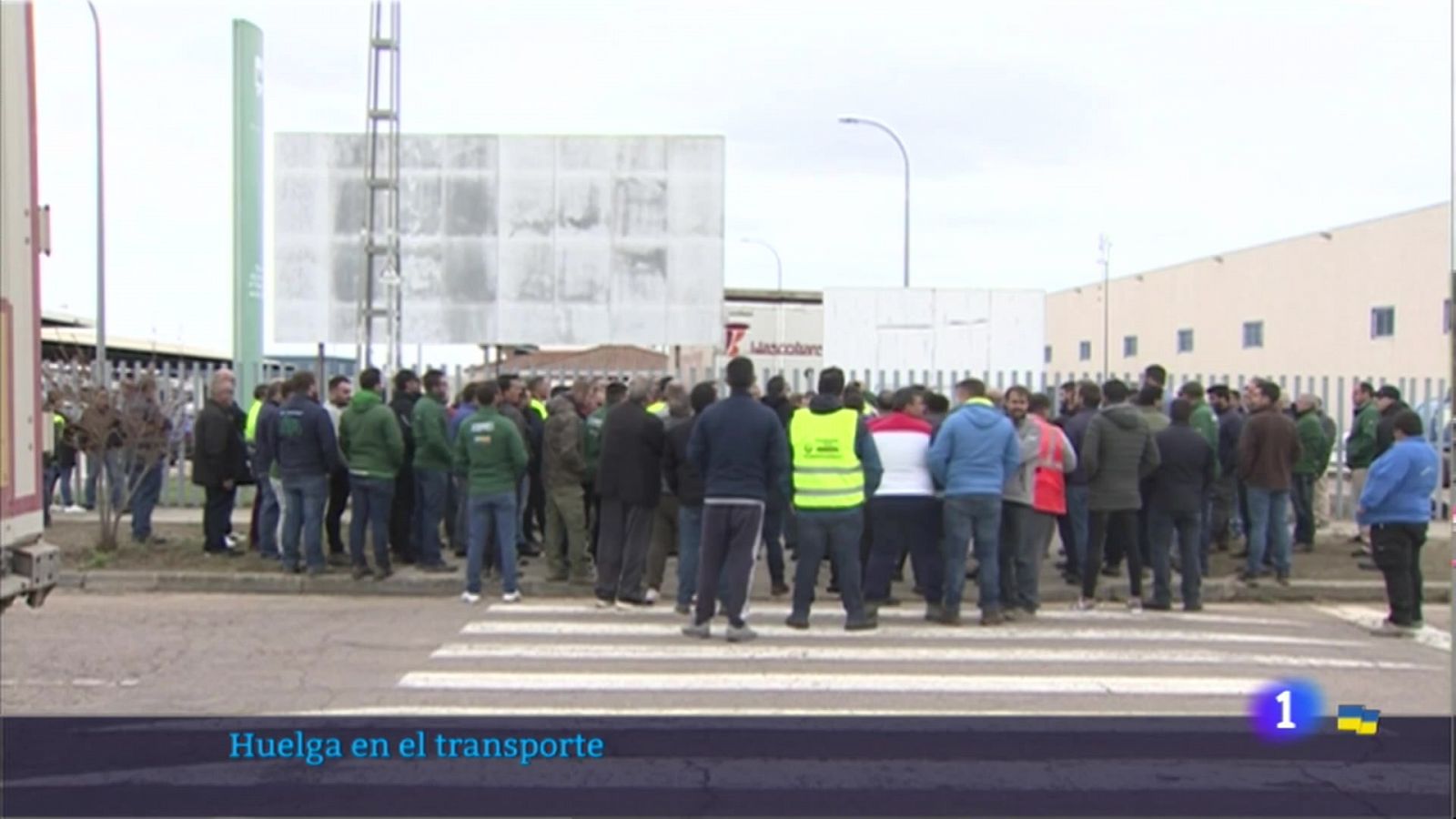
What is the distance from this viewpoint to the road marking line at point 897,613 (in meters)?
10.9

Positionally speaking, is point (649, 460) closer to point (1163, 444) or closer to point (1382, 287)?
point (1163, 444)

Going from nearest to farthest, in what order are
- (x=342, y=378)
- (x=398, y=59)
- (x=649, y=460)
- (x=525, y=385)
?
(x=649, y=460)
(x=342, y=378)
(x=525, y=385)
(x=398, y=59)

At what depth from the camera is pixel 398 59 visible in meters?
15.4

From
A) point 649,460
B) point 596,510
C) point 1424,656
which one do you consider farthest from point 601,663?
point 1424,656

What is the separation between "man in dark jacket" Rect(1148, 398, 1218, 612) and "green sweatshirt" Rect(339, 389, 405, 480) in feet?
22.2

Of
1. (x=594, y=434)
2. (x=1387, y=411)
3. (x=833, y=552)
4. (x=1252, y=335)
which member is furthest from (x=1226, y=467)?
(x=1252, y=335)

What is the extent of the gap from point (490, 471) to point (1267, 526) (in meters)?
7.44

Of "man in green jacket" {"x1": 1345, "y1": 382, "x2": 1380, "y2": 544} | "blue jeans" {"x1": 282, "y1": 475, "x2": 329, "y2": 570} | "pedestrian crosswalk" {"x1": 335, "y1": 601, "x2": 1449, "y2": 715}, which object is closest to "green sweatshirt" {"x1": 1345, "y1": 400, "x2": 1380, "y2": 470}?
"man in green jacket" {"x1": 1345, "y1": 382, "x2": 1380, "y2": 544}

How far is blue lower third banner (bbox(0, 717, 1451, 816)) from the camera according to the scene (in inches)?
230

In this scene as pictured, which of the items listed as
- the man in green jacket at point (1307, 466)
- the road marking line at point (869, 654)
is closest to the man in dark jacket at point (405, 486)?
the road marking line at point (869, 654)

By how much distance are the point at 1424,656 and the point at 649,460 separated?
Answer: 6275 mm

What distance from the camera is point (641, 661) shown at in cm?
899

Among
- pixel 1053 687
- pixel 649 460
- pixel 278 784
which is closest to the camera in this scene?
pixel 278 784

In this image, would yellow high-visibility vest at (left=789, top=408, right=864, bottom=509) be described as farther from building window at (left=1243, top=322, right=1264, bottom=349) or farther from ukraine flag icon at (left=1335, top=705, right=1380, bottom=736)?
building window at (left=1243, top=322, right=1264, bottom=349)
